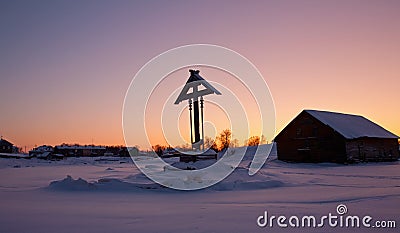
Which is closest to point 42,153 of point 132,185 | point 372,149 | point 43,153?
point 43,153

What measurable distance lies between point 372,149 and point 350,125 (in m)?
3.50

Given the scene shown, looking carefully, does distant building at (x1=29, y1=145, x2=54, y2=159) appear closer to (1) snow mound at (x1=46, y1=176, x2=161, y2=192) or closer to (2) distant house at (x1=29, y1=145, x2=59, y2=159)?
(2) distant house at (x1=29, y1=145, x2=59, y2=159)

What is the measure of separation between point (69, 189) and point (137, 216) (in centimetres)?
583

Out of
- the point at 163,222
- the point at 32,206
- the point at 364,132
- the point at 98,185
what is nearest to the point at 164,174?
the point at 98,185

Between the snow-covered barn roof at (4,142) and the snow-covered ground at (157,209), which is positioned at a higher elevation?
the snow-covered barn roof at (4,142)

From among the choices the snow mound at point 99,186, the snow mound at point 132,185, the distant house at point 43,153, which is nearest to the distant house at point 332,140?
the snow mound at point 132,185

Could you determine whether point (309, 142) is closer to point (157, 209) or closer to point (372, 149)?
point (372, 149)

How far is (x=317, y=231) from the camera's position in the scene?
208 inches

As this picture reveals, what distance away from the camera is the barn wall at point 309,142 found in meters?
35.7

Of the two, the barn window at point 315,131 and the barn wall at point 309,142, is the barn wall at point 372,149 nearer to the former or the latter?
the barn wall at point 309,142

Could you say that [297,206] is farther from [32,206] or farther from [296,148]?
[296,148]

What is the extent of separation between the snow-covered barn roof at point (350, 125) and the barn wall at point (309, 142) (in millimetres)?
762

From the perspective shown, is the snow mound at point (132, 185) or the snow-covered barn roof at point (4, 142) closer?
the snow mound at point (132, 185)

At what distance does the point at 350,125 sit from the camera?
39531 mm
